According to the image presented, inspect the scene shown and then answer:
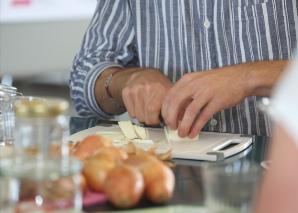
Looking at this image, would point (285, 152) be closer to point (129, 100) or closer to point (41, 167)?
point (41, 167)

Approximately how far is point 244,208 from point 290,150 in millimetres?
258

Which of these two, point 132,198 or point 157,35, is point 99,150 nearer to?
point 132,198

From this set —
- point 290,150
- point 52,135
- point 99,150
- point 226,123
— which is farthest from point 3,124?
point 290,150

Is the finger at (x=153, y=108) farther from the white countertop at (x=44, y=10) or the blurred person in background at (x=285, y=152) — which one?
the white countertop at (x=44, y=10)

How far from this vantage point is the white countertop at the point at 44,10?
4434 millimetres

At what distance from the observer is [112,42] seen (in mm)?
2168

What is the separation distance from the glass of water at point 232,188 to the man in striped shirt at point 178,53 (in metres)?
0.68

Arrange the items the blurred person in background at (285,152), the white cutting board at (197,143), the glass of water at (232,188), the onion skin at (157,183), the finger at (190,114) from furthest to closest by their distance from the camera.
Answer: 1. the finger at (190,114)
2. the white cutting board at (197,143)
3. the onion skin at (157,183)
4. the glass of water at (232,188)
5. the blurred person in background at (285,152)

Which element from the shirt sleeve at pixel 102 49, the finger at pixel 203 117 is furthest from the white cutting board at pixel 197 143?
the shirt sleeve at pixel 102 49

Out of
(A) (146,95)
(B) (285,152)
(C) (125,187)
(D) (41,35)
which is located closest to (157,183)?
(C) (125,187)

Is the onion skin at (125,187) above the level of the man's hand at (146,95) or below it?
below

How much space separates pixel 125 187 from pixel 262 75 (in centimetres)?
71

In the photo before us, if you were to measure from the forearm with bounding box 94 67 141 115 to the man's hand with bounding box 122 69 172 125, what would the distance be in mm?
131

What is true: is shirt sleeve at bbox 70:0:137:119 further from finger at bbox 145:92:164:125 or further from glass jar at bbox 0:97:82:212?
glass jar at bbox 0:97:82:212
